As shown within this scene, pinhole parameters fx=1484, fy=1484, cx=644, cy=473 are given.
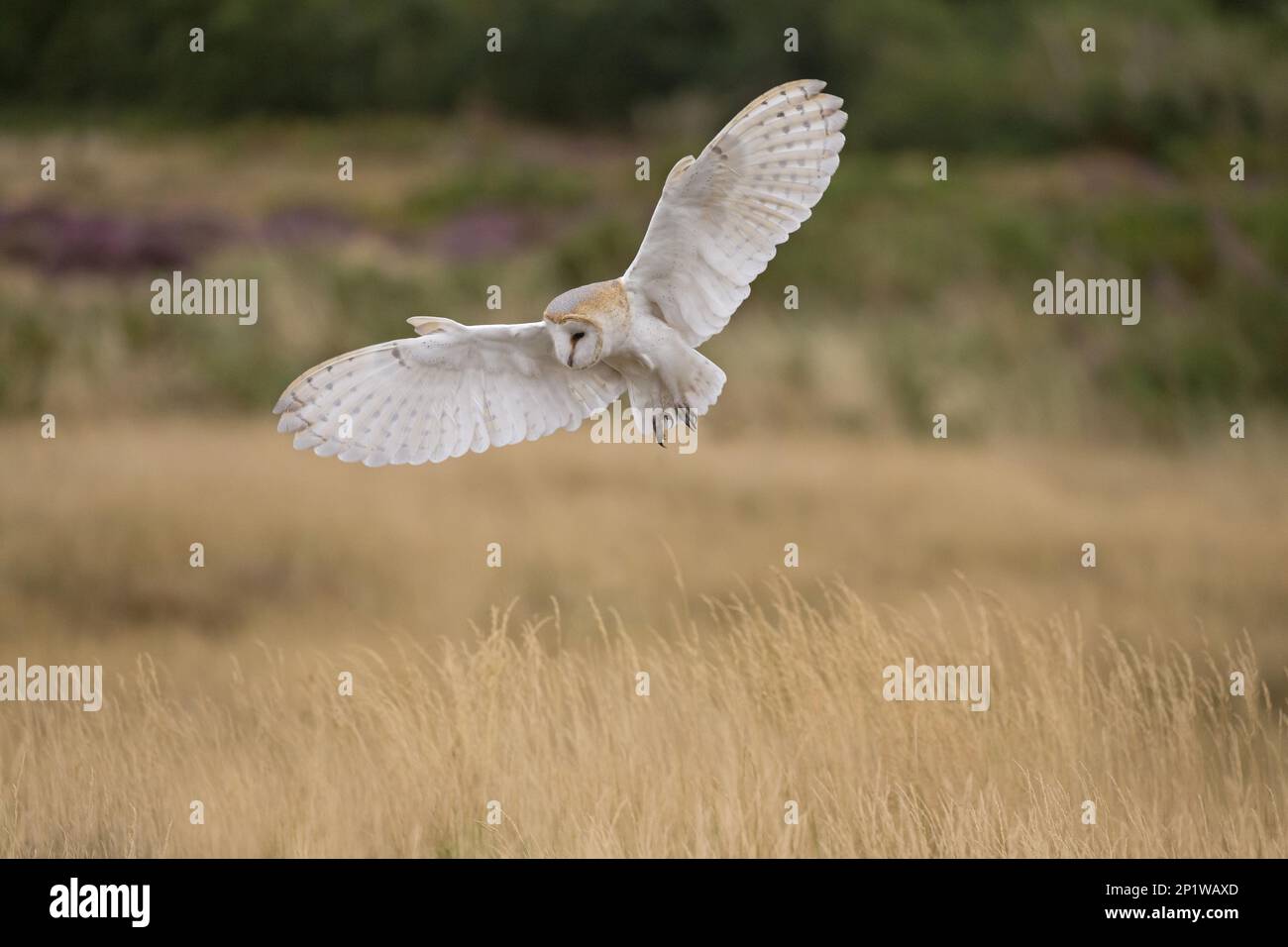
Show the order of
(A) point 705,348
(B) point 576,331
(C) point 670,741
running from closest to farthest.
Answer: (B) point 576,331 → (C) point 670,741 → (A) point 705,348

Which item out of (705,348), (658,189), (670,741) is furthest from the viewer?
(658,189)

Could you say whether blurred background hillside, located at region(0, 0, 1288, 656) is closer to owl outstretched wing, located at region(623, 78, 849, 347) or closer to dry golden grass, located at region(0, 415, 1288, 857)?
dry golden grass, located at region(0, 415, 1288, 857)

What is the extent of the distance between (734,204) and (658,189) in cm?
1681

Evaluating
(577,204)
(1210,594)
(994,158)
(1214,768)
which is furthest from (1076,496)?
(994,158)

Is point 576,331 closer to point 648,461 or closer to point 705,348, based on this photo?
point 648,461

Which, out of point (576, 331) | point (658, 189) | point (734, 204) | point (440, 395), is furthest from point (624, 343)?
point (658, 189)

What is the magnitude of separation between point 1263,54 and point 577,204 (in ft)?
39.9

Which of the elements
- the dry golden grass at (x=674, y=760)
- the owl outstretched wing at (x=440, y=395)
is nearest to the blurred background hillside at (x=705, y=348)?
the dry golden grass at (x=674, y=760)

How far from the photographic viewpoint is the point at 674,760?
589 centimetres

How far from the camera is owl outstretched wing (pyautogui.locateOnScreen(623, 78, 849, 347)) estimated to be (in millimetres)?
4648

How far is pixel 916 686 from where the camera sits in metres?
6.00

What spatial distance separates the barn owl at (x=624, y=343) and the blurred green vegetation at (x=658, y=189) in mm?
10282

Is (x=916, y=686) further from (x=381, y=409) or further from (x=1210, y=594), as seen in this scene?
(x=1210, y=594)

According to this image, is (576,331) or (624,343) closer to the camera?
(576,331)
